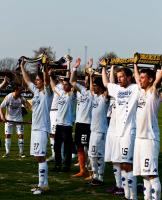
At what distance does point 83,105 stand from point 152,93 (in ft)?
15.1

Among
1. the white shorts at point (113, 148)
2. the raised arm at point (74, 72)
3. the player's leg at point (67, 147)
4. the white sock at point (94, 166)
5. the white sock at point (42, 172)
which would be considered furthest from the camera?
the player's leg at point (67, 147)

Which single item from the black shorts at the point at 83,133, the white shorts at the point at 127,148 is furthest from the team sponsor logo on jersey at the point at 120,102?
the black shorts at the point at 83,133

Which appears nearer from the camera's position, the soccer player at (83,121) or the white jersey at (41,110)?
the white jersey at (41,110)

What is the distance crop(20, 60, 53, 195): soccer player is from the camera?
10.2 meters

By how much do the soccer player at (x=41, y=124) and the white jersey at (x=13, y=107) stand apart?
5.75 m

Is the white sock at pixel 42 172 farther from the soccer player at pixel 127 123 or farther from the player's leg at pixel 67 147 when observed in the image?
the player's leg at pixel 67 147

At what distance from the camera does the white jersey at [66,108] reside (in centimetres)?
1323

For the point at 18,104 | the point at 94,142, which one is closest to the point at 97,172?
the point at 94,142

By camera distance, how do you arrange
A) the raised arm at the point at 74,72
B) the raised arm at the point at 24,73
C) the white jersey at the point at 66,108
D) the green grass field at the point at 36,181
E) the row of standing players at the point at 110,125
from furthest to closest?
the white jersey at the point at 66,108
the raised arm at the point at 74,72
the raised arm at the point at 24,73
the green grass field at the point at 36,181
the row of standing players at the point at 110,125

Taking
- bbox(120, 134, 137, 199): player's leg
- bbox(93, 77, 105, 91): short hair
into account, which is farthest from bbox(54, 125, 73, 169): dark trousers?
bbox(120, 134, 137, 199): player's leg

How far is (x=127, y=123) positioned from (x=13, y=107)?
781 cm

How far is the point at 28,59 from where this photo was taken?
1087cm

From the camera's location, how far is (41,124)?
1027 centimetres

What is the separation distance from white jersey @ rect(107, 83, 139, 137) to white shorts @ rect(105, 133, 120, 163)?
26 centimetres
